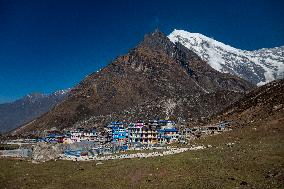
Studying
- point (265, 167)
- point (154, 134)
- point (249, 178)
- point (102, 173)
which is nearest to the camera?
point (249, 178)

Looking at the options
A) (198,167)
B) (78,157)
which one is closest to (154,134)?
(78,157)

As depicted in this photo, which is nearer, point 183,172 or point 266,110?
point 183,172

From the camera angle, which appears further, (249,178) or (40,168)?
(40,168)

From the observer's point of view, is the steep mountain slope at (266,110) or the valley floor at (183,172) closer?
the valley floor at (183,172)

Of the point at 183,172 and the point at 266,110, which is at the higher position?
the point at 266,110

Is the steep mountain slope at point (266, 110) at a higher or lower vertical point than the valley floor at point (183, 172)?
higher

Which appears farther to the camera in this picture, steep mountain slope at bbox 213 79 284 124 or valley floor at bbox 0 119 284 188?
steep mountain slope at bbox 213 79 284 124

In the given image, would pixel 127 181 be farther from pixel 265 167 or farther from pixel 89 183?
pixel 265 167

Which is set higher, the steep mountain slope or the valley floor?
the steep mountain slope
